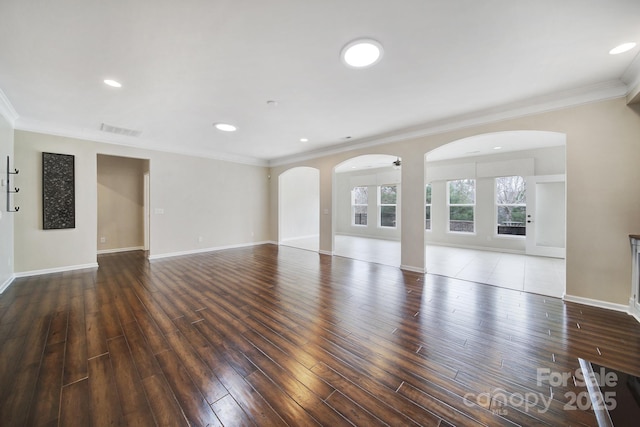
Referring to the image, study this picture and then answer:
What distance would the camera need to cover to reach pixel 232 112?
147 inches

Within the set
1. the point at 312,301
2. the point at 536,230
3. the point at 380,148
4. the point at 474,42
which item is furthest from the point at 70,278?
the point at 536,230

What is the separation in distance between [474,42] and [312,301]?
3.22m

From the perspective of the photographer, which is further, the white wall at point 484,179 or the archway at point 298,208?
the archway at point 298,208

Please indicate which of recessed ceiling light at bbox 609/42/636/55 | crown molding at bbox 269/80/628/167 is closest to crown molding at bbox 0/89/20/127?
crown molding at bbox 269/80/628/167

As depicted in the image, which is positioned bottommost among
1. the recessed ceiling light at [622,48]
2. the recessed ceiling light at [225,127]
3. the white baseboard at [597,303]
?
the white baseboard at [597,303]

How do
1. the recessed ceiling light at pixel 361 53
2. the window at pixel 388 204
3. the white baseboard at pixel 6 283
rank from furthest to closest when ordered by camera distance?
the window at pixel 388 204
the white baseboard at pixel 6 283
the recessed ceiling light at pixel 361 53

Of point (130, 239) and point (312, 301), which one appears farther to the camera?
point (130, 239)

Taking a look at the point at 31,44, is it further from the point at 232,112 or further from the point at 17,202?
the point at 17,202

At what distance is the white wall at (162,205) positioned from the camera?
165 inches

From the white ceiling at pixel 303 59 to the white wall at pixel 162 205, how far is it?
853 millimetres

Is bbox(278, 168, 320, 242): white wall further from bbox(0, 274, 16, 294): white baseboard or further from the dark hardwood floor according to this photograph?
bbox(0, 274, 16, 294): white baseboard

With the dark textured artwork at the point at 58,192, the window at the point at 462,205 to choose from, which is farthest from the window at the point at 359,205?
the dark textured artwork at the point at 58,192

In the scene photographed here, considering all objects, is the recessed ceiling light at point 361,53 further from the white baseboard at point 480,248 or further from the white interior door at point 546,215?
the white interior door at point 546,215

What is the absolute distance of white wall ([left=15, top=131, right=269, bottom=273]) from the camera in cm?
420
